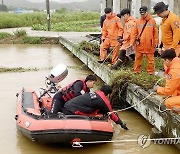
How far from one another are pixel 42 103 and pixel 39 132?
1889mm

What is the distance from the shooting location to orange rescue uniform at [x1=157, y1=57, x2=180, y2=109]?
596 cm

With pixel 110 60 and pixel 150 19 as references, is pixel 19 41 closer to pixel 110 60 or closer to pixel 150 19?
pixel 110 60

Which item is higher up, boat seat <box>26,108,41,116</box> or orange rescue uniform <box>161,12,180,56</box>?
orange rescue uniform <box>161,12,180,56</box>

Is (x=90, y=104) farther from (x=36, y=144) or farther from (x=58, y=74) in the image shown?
(x=58, y=74)

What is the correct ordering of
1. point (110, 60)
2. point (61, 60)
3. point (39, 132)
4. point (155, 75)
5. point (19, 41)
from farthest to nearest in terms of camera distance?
point (19, 41), point (61, 60), point (110, 60), point (155, 75), point (39, 132)

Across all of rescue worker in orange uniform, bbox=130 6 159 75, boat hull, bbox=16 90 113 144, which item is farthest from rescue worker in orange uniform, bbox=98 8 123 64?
boat hull, bbox=16 90 113 144

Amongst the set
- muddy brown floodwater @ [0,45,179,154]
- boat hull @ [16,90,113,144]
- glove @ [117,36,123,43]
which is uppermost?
glove @ [117,36,123,43]

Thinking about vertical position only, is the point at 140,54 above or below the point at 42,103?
above

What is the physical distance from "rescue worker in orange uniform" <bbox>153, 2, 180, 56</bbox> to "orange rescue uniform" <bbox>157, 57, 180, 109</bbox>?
5.20 feet

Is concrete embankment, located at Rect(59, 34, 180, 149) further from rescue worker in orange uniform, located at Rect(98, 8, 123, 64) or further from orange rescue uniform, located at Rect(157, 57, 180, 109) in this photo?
rescue worker in orange uniform, located at Rect(98, 8, 123, 64)

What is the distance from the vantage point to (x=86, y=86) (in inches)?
278

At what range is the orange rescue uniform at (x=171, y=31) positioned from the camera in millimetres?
7570

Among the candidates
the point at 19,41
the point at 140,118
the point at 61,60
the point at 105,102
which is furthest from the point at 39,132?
the point at 19,41

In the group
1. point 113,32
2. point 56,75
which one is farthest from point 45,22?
point 56,75
